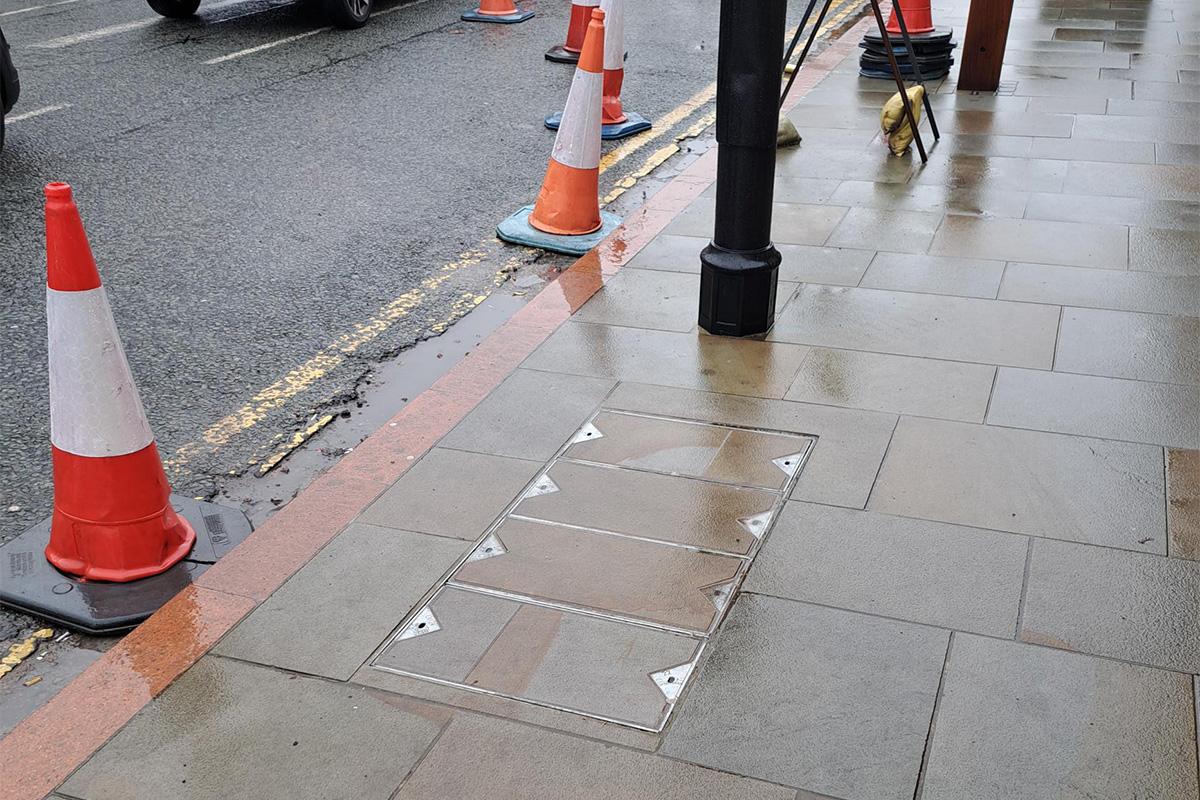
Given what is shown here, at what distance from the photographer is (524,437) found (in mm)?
4121

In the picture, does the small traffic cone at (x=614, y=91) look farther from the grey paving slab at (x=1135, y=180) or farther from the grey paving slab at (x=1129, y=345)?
the grey paving slab at (x=1129, y=345)

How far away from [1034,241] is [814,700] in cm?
367

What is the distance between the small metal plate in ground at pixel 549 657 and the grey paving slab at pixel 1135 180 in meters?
4.58

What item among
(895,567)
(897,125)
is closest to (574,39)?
(897,125)

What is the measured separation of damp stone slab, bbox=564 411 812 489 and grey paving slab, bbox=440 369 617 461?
3.7 inches

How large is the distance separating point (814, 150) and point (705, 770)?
5.44m

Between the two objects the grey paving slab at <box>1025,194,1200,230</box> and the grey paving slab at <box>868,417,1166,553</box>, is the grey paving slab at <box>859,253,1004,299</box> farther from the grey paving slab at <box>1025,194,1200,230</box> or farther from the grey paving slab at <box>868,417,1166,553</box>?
the grey paving slab at <box>868,417,1166,553</box>

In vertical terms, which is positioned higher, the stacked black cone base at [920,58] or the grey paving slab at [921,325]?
the stacked black cone base at [920,58]

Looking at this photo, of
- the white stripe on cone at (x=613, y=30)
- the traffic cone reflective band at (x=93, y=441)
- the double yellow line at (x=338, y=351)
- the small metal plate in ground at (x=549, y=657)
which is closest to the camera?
the small metal plate in ground at (x=549, y=657)

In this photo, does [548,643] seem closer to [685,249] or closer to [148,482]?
[148,482]

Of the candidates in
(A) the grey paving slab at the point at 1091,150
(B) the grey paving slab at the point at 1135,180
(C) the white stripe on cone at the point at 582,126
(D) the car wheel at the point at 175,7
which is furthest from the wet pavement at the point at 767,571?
(D) the car wheel at the point at 175,7

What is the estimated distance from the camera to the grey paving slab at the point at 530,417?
407 centimetres

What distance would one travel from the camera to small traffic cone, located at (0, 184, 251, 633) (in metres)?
3.19

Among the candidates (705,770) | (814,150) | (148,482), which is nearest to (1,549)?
(148,482)
